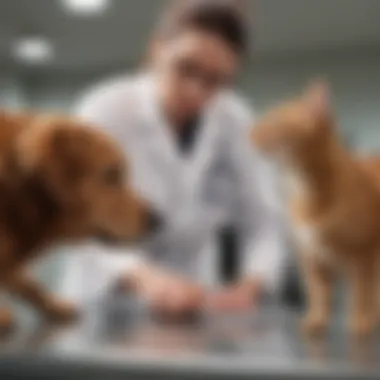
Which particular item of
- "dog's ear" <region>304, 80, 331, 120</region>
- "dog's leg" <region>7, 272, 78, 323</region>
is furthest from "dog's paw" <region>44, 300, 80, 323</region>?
"dog's ear" <region>304, 80, 331, 120</region>

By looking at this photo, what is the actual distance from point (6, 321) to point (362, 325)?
24cm

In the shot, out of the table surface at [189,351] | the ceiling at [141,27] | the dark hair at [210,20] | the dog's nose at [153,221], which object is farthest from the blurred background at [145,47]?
the table surface at [189,351]

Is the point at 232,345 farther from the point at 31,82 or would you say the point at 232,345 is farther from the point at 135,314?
the point at 31,82

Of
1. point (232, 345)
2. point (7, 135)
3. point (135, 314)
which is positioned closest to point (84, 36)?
point (135, 314)

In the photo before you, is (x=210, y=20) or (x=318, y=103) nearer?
(x=318, y=103)

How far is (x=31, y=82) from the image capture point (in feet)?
→ 4.87

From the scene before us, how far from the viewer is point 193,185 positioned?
101 cm

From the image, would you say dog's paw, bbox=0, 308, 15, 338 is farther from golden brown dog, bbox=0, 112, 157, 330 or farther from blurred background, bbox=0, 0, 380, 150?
blurred background, bbox=0, 0, 380, 150

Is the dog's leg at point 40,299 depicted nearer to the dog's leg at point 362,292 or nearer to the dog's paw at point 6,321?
the dog's paw at point 6,321

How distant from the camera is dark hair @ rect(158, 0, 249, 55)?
0.96 metres

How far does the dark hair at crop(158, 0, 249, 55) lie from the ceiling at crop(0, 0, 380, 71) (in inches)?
15.5

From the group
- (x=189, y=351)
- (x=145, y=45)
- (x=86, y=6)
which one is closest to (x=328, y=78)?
(x=145, y=45)

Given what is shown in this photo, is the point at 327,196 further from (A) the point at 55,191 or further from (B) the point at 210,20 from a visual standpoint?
(B) the point at 210,20

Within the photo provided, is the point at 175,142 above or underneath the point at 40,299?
above
